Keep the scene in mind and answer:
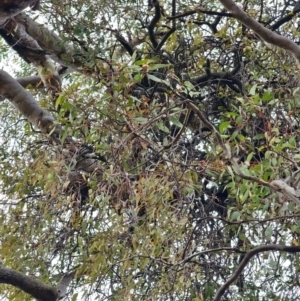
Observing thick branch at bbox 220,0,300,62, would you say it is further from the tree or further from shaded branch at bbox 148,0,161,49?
shaded branch at bbox 148,0,161,49

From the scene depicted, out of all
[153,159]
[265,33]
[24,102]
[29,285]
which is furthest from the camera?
[24,102]

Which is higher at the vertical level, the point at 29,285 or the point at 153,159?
the point at 153,159

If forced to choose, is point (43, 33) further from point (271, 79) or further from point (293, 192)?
point (293, 192)

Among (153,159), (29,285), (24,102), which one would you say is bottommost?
(29,285)

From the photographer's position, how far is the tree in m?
2.00

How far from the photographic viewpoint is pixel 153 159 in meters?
2.26

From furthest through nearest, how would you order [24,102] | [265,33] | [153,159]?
1. [24,102]
2. [153,159]
3. [265,33]

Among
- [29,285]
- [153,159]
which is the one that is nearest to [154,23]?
[153,159]

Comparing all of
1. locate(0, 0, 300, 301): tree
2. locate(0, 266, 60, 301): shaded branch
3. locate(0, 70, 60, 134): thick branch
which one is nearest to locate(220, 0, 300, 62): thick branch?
locate(0, 0, 300, 301): tree

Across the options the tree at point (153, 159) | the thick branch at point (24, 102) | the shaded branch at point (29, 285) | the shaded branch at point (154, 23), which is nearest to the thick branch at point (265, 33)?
the tree at point (153, 159)

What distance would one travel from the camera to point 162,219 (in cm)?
215

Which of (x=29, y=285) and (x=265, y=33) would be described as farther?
(x=29, y=285)

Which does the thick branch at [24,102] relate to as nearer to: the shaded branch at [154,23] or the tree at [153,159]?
the tree at [153,159]

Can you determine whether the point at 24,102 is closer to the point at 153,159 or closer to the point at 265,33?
the point at 153,159
